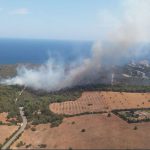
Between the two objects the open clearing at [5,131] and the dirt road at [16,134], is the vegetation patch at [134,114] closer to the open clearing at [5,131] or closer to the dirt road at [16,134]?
the dirt road at [16,134]

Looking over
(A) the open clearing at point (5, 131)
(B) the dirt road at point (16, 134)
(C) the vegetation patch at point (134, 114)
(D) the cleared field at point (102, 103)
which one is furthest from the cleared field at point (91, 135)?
(D) the cleared field at point (102, 103)

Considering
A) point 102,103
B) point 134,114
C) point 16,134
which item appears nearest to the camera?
point 16,134

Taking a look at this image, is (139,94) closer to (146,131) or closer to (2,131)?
(146,131)

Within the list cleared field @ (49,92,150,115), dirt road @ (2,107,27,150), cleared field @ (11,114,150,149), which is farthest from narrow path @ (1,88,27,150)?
cleared field @ (49,92,150,115)

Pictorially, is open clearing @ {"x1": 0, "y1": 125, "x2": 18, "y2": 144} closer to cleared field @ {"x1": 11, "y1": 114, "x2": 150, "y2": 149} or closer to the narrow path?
the narrow path

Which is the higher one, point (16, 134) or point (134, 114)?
point (134, 114)

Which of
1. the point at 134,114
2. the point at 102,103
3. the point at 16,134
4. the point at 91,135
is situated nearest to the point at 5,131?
the point at 16,134

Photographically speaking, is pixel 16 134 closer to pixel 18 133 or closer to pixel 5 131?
pixel 18 133
